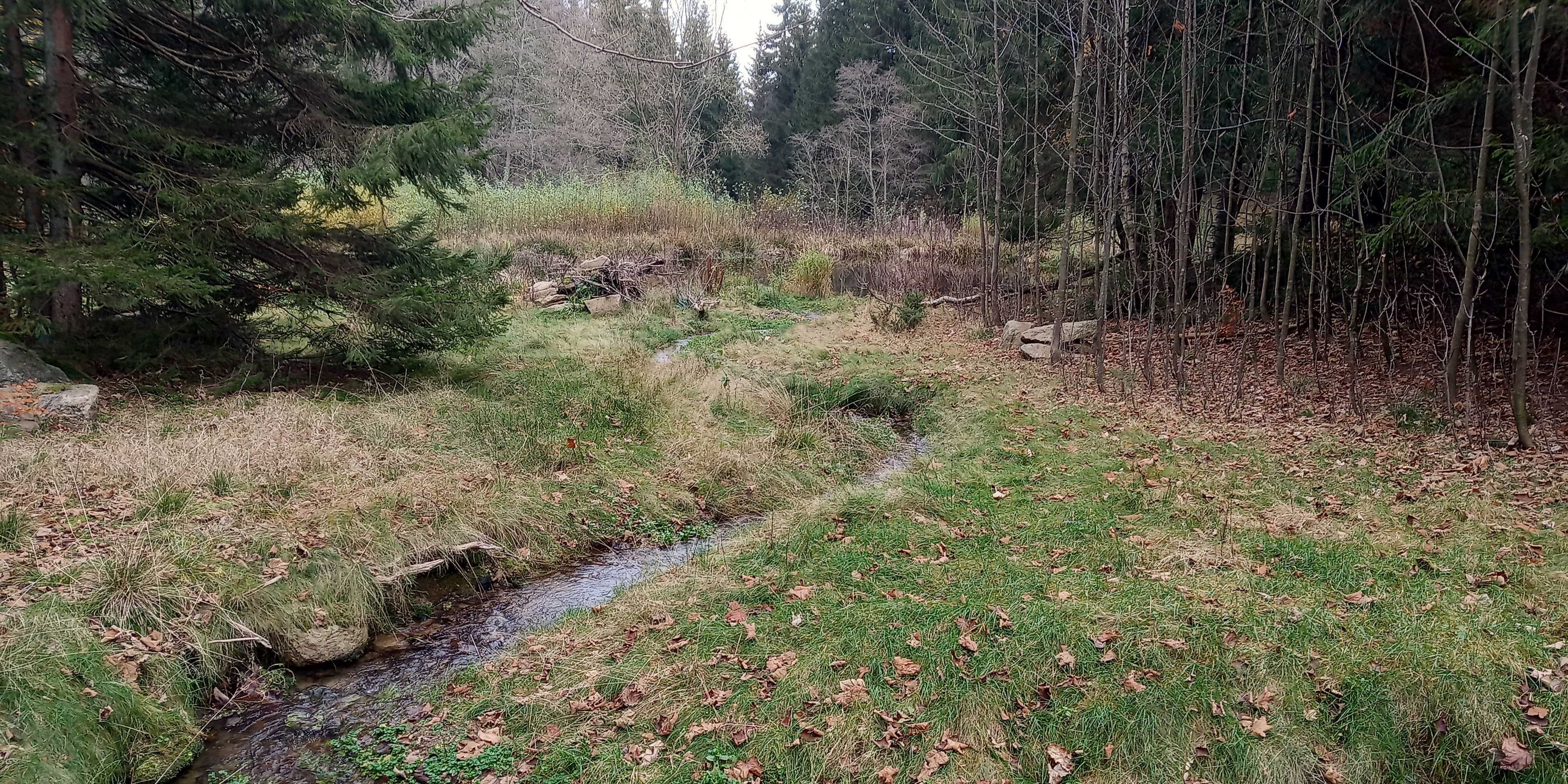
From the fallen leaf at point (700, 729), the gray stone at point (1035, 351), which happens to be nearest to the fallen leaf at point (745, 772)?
the fallen leaf at point (700, 729)

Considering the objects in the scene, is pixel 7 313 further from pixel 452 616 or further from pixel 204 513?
pixel 452 616

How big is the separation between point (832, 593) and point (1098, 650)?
4.91 feet

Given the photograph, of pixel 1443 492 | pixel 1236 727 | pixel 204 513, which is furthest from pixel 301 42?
pixel 1443 492

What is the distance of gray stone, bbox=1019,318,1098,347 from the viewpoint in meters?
10.9

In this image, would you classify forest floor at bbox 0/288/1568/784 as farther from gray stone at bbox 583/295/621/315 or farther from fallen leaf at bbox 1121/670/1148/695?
gray stone at bbox 583/295/621/315

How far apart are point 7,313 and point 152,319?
4.34 feet

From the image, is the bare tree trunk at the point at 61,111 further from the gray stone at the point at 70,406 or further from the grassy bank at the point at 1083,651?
the grassy bank at the point at 1083,651

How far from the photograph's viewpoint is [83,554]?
4375 mm

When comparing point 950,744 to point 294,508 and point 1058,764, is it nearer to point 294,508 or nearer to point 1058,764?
point 1058,764

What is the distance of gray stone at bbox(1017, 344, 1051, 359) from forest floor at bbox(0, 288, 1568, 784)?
306 centimetres

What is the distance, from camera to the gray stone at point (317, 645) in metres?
4.34

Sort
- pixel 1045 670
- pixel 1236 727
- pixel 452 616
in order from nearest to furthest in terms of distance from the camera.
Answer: pixel 1236 727, pixel 1045 670, pixel 452 616

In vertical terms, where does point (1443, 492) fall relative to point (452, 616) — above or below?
above

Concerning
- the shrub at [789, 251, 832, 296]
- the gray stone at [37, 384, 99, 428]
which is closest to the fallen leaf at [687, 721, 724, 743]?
the gray stone at [37, 384, 99, 428]
